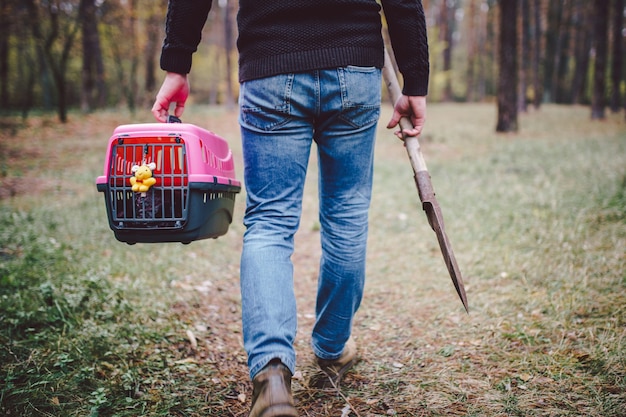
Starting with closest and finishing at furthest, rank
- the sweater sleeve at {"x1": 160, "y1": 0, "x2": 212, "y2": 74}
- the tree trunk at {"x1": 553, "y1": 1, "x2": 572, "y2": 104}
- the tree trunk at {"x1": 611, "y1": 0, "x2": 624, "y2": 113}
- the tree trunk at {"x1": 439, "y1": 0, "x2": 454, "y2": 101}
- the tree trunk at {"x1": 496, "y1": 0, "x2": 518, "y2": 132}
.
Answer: the sweater sleeve at {"x1": 160, "y1": 0, "x2": 212, "y2": 74}, the tree trunk at {"x1": 496, "y1": 0, "x2": 518, "y2": 132}, the tree trunk at {"x1": 611, "y1": 0, "x2": 624, "y2": 113}, the tree trunk at {"x1": 439, "y1": 0, "x2": 454, "y2": 101}, the tree trunk at {"x1": 553, "y1": 1, "x2": 572, "y2": 104}

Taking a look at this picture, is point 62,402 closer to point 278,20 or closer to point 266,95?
point 266,95

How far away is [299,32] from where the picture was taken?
1470 mm

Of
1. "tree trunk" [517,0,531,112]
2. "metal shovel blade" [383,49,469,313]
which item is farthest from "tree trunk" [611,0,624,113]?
"metal shovel blade" [383,49,469,313]

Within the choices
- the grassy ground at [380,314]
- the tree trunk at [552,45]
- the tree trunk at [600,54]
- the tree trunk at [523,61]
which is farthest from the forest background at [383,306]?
the tree trunk at [552,45]


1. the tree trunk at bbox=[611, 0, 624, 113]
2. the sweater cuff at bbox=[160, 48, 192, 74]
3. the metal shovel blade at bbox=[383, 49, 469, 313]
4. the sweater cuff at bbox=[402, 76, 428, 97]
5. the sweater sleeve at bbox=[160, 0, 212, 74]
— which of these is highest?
the tree trunk at bbox=[611, 0, 624, 113]

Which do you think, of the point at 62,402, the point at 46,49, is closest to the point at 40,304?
the point at 62,402

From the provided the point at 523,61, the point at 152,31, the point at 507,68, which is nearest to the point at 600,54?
the point at 523,61

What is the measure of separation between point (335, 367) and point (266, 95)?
4.13 ft

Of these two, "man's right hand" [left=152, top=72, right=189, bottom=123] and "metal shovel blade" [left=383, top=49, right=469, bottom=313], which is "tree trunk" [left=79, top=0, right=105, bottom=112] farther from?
"metal shovel blade" [left=383, top=49, right=469, bottom=313]

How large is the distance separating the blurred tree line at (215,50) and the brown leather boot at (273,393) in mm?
10456

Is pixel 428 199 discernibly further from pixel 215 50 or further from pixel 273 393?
pixel 215 50

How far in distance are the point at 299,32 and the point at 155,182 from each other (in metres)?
0.73

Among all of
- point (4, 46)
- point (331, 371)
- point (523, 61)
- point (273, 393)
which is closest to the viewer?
point (273, 393)

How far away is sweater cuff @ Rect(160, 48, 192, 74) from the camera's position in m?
1.61
